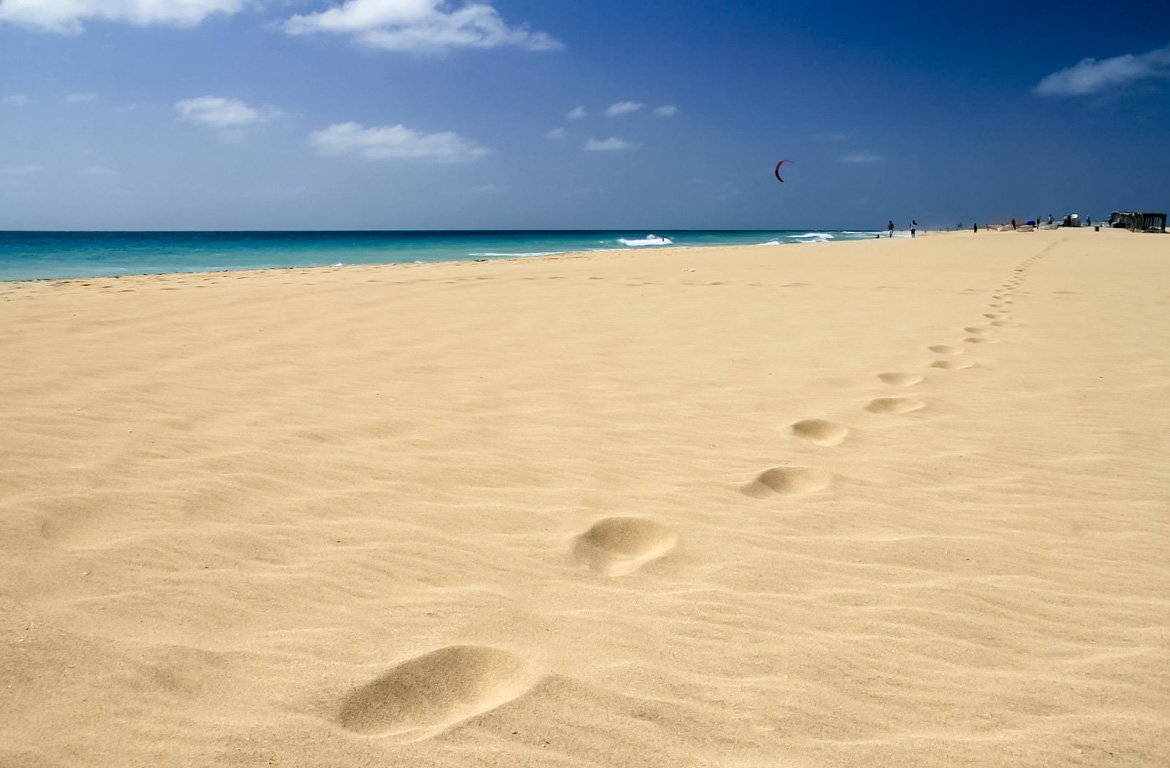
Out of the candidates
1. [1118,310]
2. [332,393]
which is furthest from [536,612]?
[1118,310]

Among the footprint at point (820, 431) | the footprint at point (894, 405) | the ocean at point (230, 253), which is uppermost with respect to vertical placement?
the ocean at point (230, 253)

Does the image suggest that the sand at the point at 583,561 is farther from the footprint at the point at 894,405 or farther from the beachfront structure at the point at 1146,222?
the beachfront structure at the point at 1146,222

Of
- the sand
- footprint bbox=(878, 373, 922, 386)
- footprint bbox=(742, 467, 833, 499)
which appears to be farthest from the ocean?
footprint bbox=(742, 467, 833, 499)

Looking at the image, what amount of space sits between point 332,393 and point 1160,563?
3.30m

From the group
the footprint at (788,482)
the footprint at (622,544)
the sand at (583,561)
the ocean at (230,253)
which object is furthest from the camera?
the ocean at (230,253)

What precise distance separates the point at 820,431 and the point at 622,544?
138cm

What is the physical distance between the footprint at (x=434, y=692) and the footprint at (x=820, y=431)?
188cm

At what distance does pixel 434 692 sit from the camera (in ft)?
4.66

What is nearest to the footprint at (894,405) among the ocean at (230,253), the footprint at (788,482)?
the footprint at (788,482)

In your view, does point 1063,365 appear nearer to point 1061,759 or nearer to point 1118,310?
point 1118,310

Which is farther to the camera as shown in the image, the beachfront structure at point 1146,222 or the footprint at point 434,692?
the beachfront structure at point 1146,222

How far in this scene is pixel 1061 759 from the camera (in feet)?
4.09

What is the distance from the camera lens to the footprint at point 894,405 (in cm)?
342

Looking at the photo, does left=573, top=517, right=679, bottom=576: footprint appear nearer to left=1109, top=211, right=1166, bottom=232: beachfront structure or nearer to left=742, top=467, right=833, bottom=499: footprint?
left=742, top=467, right=833, bottom=499: footprint
